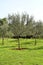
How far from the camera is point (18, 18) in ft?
117

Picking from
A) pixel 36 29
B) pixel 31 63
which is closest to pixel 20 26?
pixel 36 29

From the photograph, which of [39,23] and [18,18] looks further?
[39,23]

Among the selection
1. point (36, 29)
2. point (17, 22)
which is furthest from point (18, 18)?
point (36, 29)

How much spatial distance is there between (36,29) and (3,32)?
9025 millimetres

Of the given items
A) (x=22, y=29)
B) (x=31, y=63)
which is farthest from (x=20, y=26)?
(x=31, y=63)

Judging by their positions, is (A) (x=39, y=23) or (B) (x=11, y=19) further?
(A) (x=39, y=23)

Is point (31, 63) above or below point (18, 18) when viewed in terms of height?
below

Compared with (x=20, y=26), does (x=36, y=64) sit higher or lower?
lower

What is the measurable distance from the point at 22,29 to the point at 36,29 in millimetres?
15392

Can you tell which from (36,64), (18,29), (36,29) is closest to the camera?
(36,64)

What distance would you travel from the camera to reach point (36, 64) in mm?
16625

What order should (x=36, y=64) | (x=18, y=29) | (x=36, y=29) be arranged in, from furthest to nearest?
(x=36, y=29)
(x=18, y=29)
(x=36, y=64)

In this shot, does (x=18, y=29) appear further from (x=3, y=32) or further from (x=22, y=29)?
(x=3, y=32)

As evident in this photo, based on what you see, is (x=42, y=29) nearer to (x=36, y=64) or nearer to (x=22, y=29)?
(x=22, y=29)
